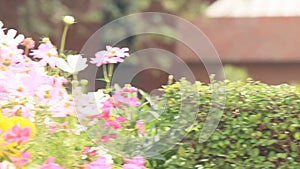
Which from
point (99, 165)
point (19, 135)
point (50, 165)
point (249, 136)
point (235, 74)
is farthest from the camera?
point (235, 74)

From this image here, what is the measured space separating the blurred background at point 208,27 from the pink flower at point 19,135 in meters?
6.52

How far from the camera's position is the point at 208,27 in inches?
404

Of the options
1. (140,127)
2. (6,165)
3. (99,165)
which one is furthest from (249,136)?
(6,165)

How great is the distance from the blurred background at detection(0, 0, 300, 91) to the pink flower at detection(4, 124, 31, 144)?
6523 millimetres

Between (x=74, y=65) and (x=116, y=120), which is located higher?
(x=74, y=65)

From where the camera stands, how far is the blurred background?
342 inches

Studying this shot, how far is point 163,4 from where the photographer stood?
883 cm

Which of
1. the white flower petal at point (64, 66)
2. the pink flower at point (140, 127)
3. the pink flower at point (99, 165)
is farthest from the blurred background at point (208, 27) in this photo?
the pink flower at point (99, 165)

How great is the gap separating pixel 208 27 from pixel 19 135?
837cm

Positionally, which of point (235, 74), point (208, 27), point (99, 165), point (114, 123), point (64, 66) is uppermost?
point (208, 27)

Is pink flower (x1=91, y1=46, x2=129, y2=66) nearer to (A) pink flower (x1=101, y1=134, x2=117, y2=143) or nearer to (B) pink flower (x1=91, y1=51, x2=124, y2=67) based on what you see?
A: (B) pink flower (x1=91, y1=51, x2=124, y2=67)

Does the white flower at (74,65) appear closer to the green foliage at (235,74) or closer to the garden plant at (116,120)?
the garden plant at (116,120)

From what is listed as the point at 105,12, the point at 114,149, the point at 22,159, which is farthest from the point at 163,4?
the point at 22,159

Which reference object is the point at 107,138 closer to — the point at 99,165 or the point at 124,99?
the point at 124,99
